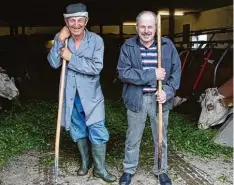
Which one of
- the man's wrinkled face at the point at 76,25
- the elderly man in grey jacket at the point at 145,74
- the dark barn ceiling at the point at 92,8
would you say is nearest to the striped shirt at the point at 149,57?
the elderly man in grey jacket at the point at 145,74

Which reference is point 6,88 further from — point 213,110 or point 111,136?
point 213,110

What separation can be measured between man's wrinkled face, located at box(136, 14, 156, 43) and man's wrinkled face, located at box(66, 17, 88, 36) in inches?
18.5

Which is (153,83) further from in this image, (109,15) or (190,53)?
(109,15)

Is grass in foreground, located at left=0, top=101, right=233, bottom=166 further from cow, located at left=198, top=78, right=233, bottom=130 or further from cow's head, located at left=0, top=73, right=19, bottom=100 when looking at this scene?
cow's head, located at left=0, top=73, right=19, bottom=100

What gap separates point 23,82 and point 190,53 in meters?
5.25

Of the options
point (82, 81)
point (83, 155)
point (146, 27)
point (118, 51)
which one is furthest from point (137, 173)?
point (118, 51)

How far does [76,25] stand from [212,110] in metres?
2.72

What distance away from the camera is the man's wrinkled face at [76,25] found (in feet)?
10.7

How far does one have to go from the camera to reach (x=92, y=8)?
14.3m

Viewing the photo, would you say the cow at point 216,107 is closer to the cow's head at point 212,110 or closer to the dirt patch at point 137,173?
the cow's head at point 212,110

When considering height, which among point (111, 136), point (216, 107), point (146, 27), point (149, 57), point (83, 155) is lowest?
point (111, 136)

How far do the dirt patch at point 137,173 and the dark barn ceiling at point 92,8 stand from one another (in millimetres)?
7737

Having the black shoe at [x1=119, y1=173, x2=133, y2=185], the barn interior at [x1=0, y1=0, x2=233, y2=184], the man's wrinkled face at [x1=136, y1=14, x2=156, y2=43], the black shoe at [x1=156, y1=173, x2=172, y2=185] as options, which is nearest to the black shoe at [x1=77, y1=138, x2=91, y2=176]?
the black shoe at [x1=119, y1=173, x2=133, y2=185]

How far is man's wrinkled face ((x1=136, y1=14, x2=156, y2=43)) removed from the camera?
3.11 m
